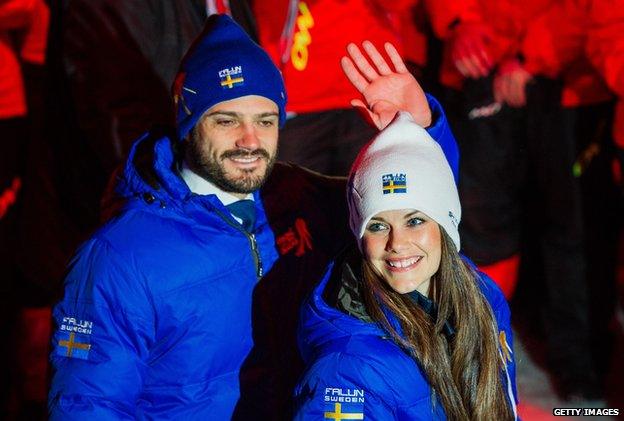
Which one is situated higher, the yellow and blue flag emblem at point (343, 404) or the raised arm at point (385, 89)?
the raised arm at point (385, 89)

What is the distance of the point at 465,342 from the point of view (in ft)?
7.70

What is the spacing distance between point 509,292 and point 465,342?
2.34 m

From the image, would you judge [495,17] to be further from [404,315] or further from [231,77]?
[404,315]

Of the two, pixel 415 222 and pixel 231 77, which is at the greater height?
pixel 231 77

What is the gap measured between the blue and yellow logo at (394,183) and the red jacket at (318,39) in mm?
1663

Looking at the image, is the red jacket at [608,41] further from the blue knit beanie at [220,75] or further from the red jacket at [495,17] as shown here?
the blue knit beanie at [220,75]

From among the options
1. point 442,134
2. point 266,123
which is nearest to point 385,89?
point 442,134

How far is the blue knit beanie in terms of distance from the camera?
2.71 meters

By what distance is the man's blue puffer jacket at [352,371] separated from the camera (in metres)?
2.13

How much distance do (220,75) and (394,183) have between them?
0.66 m

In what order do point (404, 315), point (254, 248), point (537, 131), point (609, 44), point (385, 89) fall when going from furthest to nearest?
point (537, 131)
point (609, 44)
point (385, 89)
point (254, 248)
point (404, 315)

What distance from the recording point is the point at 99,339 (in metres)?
2.44

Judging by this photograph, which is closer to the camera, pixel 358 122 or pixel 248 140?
pixel 248 140

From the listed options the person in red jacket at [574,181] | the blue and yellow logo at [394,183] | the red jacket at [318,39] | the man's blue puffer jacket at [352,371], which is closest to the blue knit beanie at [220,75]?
the blue and yellow logo at [394,183]
